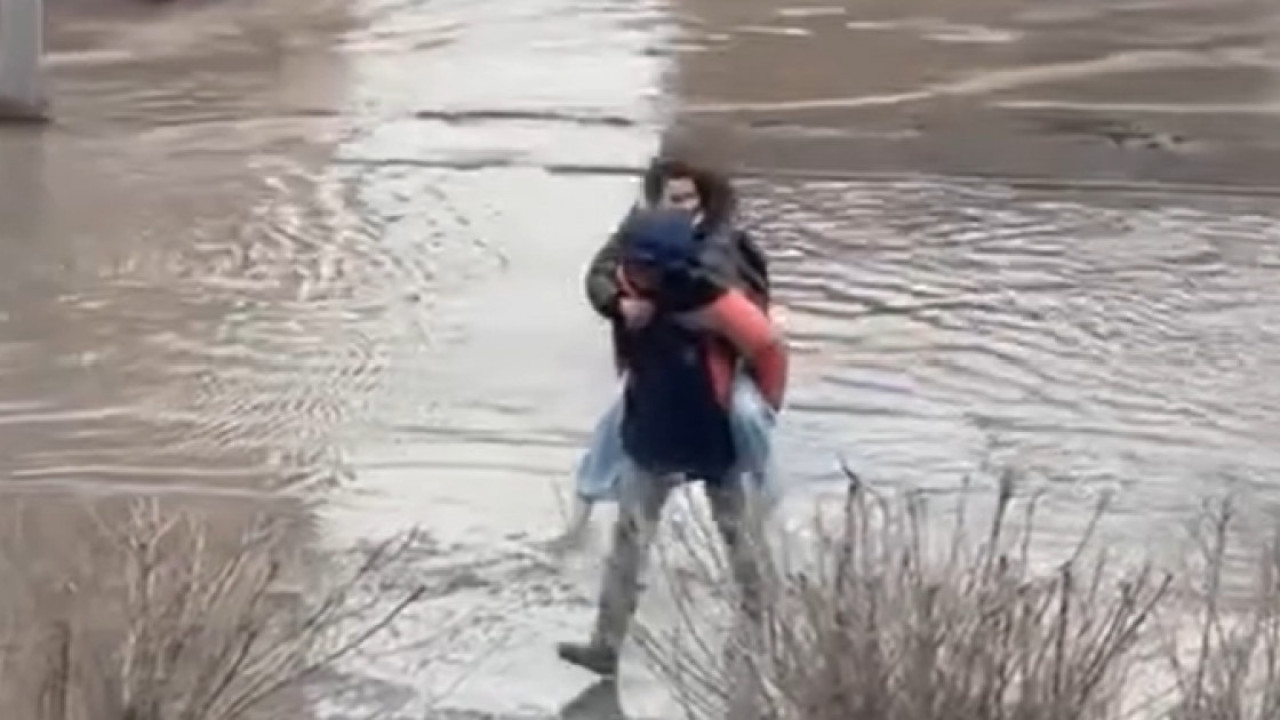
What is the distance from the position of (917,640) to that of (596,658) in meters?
2.95

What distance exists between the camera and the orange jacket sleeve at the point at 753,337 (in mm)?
8867

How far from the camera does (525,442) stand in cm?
1168

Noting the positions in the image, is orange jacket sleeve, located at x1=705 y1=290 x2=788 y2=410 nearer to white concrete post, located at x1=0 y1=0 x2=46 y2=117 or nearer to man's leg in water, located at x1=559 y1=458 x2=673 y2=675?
man's leg in water, located at x1=559 y1=458 x2=673 y2=675

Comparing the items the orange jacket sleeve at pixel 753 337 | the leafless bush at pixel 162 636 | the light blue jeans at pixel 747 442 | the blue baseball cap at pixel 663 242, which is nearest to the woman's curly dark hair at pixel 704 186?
the blue baseball cap at pixel 663 242

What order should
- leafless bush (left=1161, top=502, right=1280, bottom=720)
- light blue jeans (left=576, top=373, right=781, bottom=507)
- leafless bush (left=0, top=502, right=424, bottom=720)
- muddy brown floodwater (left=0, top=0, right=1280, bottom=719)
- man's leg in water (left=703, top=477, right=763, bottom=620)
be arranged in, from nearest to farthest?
leafless bush (left=1161, top=502, right=1280, bottom=720) → leafless bush (left=0, top=502, right=424, bottom=720) → man's leg in water (left=703, top=477, right=763, bottom=620) → light blue jeans (left=576, top=373, right=781, bottom=507) → muddy brown floodwater (left=0, top=0, right=1280, bottom=719)

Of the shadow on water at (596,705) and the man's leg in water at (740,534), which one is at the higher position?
the man's leg in water at (740,534)

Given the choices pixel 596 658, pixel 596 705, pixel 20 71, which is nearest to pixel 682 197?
pixel 596 658

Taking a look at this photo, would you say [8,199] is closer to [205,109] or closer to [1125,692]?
[205,109]

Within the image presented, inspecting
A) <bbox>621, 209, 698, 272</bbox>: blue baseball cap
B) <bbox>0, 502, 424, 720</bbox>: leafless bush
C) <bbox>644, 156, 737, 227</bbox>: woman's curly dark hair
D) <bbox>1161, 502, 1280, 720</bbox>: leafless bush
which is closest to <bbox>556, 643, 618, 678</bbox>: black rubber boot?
<bbox>621, 209, 698, 272</bbox>: blue baseball cap

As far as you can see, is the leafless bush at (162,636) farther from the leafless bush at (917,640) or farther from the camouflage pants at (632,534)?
the camouflage pants at (632,534)

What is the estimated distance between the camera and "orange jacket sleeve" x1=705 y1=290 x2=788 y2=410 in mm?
8867

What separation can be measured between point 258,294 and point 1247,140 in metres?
6.04

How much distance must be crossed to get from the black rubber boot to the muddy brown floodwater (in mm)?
71

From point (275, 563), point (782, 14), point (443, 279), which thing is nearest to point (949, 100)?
point (782, 14)
